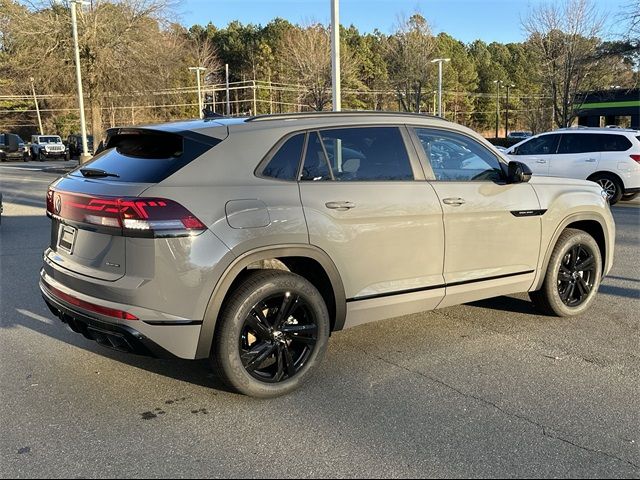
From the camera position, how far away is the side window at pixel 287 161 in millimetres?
3701

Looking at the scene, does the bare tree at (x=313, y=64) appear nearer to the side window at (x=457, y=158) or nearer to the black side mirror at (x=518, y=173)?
the side window at (x=457, y=158)

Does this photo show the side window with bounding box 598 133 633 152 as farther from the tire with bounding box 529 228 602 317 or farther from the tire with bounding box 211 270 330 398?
the tire with bounding box 211 270 330 398

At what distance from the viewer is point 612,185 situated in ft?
43.4

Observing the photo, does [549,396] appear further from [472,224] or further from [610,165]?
[610,165]

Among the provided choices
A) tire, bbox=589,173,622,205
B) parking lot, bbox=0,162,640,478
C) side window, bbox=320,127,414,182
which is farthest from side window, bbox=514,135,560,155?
side window, bbox=320,127,414,182

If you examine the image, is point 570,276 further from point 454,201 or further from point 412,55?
point 412,55

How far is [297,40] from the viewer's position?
48625 mm

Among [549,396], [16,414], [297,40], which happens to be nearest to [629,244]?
[549,396]

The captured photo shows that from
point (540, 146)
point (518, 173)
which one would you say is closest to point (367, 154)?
point (518, 173)

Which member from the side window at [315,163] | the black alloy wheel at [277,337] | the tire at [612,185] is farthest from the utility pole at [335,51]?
the black alloy wheel at [277,337]

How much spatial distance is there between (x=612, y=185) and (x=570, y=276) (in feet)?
30.3

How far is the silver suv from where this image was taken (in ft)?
10.9

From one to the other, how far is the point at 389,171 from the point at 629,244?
6275 millimetres

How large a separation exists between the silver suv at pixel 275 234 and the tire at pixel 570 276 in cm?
42
